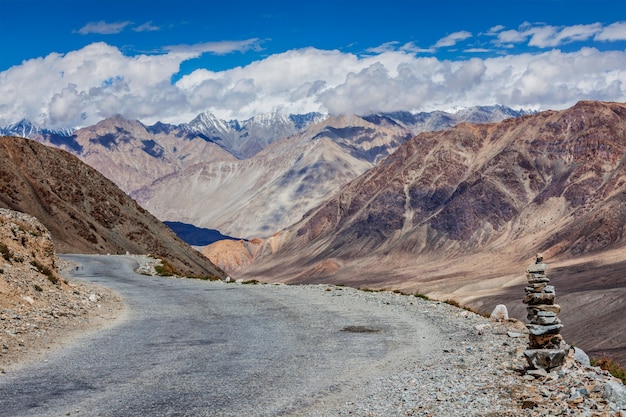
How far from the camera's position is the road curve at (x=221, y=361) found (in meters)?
12.3

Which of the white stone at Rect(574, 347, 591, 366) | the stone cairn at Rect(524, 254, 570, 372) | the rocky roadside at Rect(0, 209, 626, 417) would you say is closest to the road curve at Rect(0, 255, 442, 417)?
the rocky roadside at Rect(0, 209, 626, 417)

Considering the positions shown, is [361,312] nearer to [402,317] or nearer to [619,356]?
[402,317]

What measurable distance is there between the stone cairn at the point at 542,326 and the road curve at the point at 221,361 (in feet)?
10.1

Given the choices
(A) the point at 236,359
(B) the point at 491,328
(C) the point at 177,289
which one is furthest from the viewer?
(C) the point at 177,289

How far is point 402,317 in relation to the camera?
23.6 m

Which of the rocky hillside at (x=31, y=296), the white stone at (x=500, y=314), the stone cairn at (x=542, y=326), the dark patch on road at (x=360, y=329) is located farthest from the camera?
the white stone at (x=500, y=314)

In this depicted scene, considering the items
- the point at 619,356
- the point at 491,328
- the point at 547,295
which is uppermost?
the point at 547,295

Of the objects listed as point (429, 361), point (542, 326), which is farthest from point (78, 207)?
point (542, 326)

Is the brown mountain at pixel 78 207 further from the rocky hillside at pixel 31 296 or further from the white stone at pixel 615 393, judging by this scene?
the white stone at pixel 615 393

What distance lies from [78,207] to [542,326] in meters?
98.3

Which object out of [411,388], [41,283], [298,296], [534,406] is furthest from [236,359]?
[298,296]

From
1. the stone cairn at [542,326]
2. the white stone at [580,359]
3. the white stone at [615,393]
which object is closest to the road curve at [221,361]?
the stone cairn at [542,326]

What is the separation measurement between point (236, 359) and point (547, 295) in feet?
23.6

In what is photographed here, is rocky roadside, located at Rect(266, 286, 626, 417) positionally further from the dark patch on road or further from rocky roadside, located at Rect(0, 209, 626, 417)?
the dark patch on road
